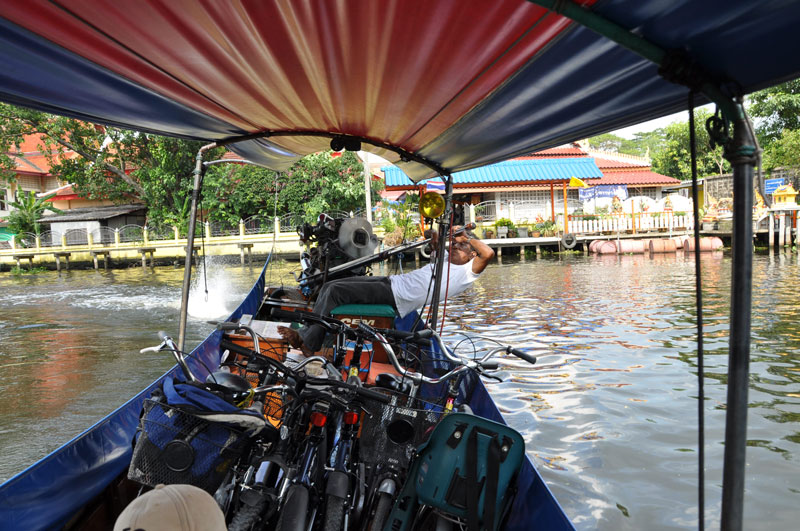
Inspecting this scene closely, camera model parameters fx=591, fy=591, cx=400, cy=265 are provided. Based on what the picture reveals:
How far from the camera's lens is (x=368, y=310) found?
5406mm

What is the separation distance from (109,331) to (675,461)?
11.7 metres

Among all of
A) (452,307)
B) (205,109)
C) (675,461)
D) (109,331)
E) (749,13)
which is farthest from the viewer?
(452,307)

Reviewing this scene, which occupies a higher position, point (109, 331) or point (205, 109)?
point (205, 109)

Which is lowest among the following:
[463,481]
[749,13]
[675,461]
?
[675,461]

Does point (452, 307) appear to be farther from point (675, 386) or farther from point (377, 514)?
point (377, 514)

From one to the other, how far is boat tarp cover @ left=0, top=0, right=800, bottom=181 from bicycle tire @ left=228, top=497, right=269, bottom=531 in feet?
6.27

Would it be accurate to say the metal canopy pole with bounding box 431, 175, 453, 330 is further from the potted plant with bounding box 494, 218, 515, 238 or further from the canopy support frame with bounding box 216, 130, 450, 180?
the potted plant with bounding box 494, 218, 515, 238

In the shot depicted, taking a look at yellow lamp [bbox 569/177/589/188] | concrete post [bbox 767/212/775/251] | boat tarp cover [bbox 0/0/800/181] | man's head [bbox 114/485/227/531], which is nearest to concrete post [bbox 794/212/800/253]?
concrete post [bbox 767/212/775/251]

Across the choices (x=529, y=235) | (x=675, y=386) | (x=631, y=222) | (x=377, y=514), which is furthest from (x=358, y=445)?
(x=631, y=222)

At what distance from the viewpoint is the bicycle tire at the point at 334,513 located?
7.74 ft

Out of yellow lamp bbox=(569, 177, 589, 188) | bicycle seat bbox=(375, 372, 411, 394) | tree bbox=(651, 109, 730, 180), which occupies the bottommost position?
bicycle seat bbox=(375, 372, 411, 394)

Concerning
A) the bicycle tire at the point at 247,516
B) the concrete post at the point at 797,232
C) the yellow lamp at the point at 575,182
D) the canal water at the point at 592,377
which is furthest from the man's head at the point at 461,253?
the concrete post at the point at 797,232

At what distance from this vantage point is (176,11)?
2230mm

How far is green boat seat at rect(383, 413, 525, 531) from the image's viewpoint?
2.29 metres
